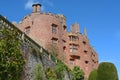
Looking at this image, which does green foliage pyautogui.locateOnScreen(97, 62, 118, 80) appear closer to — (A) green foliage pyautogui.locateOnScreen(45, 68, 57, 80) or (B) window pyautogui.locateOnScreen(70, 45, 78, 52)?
(A) green foliage pyautogui.locateOnScreen(45, 68, 57, 80)

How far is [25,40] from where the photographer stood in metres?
23.3

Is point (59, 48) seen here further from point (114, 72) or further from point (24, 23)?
point (114, 72)

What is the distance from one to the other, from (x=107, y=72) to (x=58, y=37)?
20.8 metres

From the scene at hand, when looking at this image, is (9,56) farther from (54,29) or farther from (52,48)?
(54,29)

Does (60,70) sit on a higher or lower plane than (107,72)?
higher

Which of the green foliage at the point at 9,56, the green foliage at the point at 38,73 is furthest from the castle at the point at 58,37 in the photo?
the green foliage at the point at 9,56

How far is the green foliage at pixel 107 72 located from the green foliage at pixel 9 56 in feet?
45.9

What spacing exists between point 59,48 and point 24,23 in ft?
25.6

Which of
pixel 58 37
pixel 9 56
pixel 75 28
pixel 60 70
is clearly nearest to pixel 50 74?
pixel 60 70

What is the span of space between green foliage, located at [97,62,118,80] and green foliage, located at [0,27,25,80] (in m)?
14.0

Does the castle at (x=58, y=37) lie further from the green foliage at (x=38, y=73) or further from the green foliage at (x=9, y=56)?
the green foliage at (x=9, y=56)

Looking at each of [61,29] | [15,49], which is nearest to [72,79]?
[61,29]

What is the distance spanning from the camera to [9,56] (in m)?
17.4

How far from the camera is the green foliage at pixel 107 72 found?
2992 centimetres
